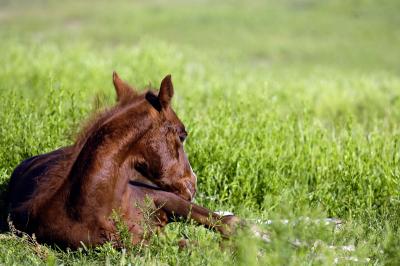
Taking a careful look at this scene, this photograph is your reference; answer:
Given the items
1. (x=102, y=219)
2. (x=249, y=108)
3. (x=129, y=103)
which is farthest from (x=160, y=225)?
(x=249, y=108)

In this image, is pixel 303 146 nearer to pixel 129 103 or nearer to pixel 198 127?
pixel 198 127

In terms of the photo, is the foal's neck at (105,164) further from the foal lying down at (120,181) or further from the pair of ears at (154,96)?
the pair of ears at (154,96)

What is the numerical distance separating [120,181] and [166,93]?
64cm

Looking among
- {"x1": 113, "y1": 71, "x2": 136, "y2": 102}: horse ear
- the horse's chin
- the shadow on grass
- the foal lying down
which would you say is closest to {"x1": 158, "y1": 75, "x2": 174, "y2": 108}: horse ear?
the foal lying down

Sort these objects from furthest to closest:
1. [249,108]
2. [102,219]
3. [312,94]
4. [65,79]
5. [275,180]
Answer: [312,94] → [65,79] → [249,108] → [275,180] → [102,219]

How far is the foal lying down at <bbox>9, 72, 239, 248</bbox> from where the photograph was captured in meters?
5.41

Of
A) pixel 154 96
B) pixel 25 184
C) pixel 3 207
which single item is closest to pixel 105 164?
pixel 154 96

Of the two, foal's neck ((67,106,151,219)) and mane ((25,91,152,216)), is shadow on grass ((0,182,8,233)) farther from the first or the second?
foal's neck ((67,106,151,219))

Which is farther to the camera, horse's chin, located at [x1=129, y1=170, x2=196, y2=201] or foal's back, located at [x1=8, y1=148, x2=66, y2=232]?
foal's back, located at [x1=8, y1=148, x2=66, y2=232]

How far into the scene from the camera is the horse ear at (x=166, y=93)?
5418mm

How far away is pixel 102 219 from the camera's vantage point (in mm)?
5383

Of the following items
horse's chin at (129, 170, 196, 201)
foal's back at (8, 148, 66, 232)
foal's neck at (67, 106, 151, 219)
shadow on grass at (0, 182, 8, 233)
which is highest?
foal's neck at (67, 106, 151, 219)

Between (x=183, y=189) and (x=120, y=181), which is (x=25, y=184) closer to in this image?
(x=120, y=181)

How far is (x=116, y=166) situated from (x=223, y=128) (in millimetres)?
3096
